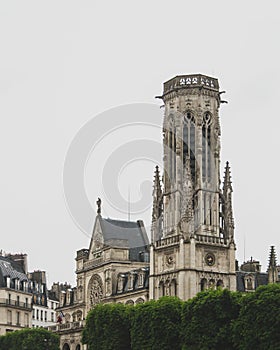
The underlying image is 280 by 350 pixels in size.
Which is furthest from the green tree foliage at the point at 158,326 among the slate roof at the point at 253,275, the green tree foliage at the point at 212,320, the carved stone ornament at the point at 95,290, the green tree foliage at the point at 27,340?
the carved stone ornament at the point at 95,290

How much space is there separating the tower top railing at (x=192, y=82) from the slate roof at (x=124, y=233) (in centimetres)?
2854

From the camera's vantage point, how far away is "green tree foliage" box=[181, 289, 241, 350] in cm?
9481

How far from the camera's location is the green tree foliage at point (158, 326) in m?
103

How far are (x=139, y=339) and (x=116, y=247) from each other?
4793 centimetres

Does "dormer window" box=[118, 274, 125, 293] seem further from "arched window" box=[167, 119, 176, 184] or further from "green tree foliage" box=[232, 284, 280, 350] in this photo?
"green tree foliage" box=[232, 284, 280, 350]

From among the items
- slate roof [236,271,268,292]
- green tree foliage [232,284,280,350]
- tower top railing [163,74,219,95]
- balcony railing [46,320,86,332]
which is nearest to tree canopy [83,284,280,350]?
green tree foliage [232,284,280,350]

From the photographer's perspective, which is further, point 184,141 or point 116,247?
point 116,247

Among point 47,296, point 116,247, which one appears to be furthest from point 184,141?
point 47,296

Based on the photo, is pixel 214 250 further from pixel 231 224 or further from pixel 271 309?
pixel 271 309

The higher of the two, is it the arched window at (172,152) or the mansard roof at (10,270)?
the arched window at (172,152)

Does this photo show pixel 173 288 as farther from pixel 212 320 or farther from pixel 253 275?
pixel 212 320

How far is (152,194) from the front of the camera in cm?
14150

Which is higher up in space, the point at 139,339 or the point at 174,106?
the point at 174,106

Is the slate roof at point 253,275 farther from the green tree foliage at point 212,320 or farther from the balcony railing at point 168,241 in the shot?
the green tree foliage at point 212,320
